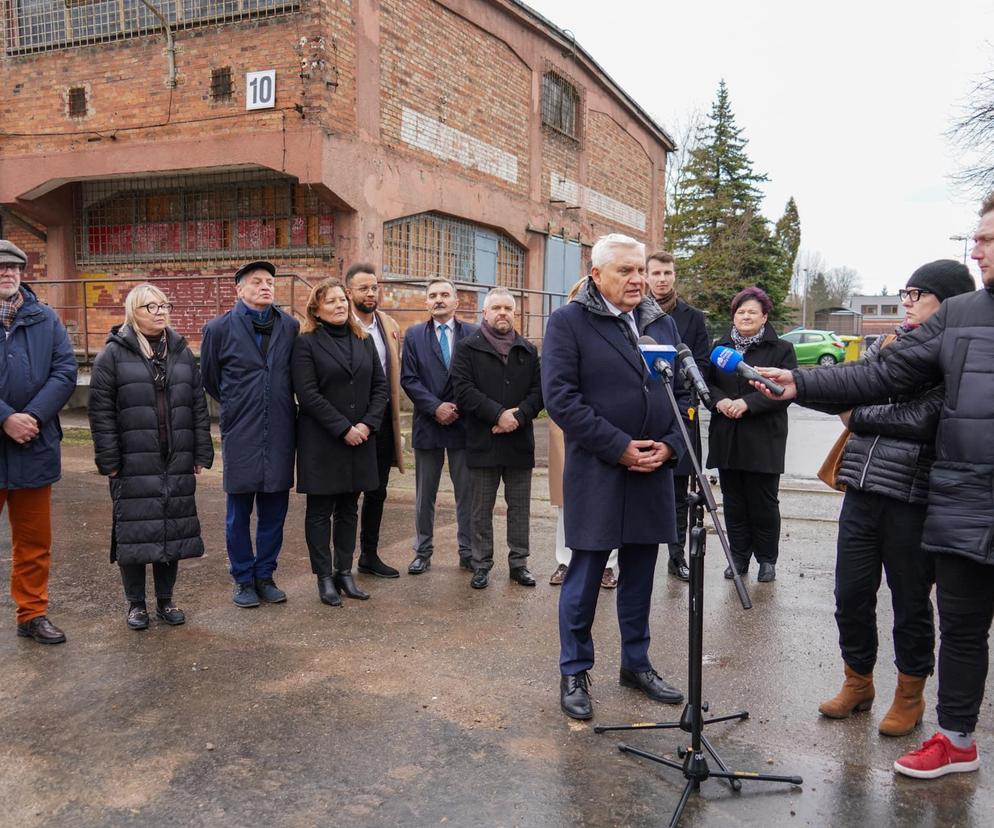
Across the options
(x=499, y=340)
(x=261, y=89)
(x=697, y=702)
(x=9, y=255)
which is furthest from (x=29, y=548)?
(x=261, y=89)

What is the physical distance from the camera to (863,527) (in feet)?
12.1

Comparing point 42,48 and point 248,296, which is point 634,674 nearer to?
point 248,296

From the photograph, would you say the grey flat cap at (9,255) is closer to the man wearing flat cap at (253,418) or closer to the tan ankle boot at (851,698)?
the man wearing flat cap at (253,418)

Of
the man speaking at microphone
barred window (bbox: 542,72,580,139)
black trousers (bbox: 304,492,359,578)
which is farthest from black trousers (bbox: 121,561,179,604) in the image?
barred window (bbox: 542,72,580,139)

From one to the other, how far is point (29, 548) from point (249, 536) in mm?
1205

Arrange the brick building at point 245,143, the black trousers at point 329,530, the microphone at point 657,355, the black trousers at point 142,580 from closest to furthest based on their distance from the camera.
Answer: the microphone at point 657,355 → the black trousers at point 142,580 → the black trousers at point 329,530 → the brick building at point 245,143

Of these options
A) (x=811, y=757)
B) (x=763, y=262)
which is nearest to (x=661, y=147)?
(x=763, y=262)

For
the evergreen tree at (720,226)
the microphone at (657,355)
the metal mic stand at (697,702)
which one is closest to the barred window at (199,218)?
the microphone at (657,355)

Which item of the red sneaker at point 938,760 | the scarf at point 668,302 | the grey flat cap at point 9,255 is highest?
the grey flat cap at point 9,255

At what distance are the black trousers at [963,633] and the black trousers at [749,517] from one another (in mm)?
2435

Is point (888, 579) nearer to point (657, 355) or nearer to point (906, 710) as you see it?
point (906, 710)

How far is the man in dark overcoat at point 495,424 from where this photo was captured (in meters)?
5.73

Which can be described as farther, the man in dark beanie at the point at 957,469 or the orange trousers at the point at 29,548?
the orange trousers at the point at 29,548

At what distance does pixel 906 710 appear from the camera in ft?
11.9
